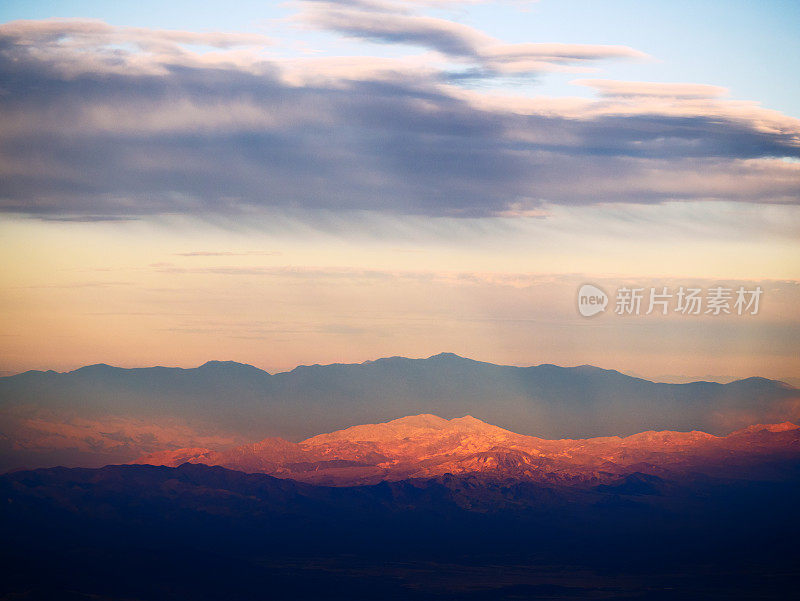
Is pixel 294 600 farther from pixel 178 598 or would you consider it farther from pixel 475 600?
pixel 475 600

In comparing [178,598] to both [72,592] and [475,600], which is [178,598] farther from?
[475,600]

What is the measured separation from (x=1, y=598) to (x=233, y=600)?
48405mm

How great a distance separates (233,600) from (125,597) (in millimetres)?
22260

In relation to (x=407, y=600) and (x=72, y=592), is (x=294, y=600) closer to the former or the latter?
(x=407, y=600)

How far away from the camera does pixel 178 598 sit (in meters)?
200

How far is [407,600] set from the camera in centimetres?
19975

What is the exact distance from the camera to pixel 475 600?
655ft

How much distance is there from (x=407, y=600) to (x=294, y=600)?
77.3 feet

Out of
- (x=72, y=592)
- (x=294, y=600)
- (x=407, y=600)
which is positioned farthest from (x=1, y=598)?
(x=407, y=600)

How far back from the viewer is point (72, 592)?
199750mm

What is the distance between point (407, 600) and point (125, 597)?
5853 cm

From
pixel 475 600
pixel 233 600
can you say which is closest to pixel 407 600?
pixel 475 600

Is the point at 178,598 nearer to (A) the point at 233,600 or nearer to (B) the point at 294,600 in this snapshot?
(A) the point at 233,600

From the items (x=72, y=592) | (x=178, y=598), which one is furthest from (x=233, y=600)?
(x=72, y=592)
